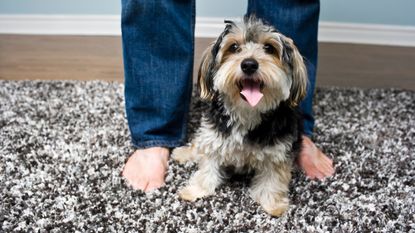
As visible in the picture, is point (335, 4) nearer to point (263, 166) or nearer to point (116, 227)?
point (263, 166)

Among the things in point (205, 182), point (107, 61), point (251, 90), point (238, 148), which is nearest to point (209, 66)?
point (251, 90)

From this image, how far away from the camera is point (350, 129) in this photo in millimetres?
1669

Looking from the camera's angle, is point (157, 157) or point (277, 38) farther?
point (157, 157)

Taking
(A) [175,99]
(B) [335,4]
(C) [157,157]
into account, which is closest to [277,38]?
(A) [175,99]

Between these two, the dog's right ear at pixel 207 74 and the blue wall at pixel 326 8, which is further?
the blue wall at pixel 326 8

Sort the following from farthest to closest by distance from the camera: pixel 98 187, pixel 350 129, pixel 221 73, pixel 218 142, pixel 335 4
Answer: pixel 335 4, pixel 350 129, pixel 98 187, pixel 218 142, pixel 221 73

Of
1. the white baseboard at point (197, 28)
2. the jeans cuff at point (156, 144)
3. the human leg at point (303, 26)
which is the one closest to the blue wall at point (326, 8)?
the white baseboard at point (197, 28)

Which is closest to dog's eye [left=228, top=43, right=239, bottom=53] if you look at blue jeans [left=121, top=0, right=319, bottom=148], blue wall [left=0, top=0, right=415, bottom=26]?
blue jeans [left=121, top=0, right=319, bottom=148]

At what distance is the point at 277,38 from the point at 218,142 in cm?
32

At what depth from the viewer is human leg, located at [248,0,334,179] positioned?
4.54 feet

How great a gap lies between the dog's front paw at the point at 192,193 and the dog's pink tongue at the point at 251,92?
1.14 feet

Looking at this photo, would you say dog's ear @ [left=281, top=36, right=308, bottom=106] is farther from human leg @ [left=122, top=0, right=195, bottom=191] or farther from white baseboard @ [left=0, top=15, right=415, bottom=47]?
white baseboard @ [left=0, top=15, right=415, bottom=47]

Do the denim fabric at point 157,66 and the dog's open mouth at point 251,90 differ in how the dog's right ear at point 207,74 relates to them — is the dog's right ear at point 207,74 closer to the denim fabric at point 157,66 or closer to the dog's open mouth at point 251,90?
the dog's open mouth at point 251,90

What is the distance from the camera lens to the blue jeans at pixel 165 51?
1.33m
